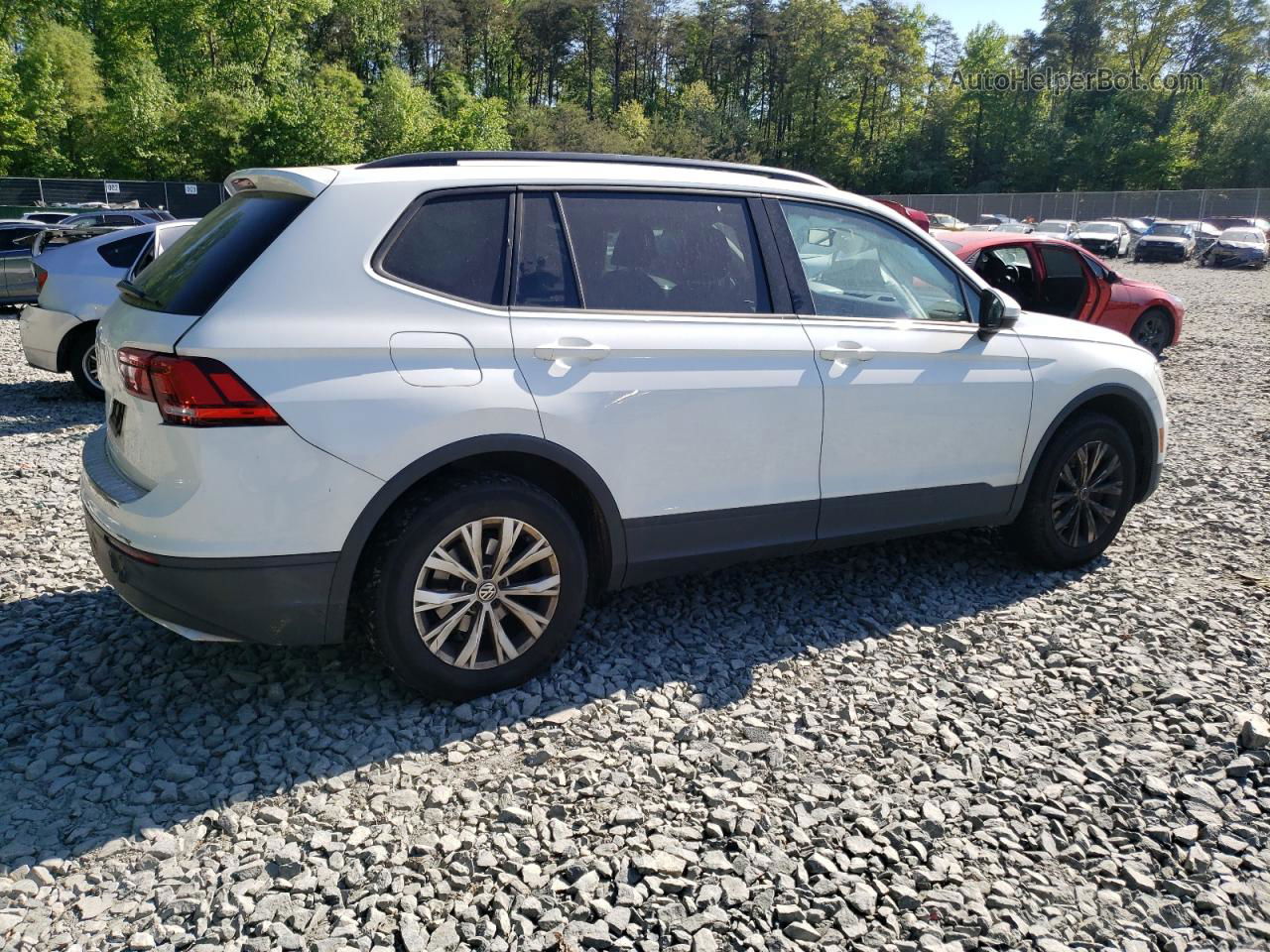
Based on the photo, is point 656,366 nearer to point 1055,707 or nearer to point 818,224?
point 818,224

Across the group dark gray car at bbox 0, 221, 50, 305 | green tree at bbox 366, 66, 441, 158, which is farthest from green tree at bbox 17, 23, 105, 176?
dark gray car at bbox 0, 221, 50, 305

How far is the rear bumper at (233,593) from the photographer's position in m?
3.15

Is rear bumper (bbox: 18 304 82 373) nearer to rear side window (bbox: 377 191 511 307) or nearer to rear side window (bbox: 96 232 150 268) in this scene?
rear side window (bbox: 96 232 150 268)

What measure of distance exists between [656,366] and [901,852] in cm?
190

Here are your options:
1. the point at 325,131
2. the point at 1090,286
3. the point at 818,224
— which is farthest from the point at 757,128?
the point at 818,224

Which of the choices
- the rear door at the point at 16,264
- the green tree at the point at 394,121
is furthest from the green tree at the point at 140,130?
the rear door at the point at 16,264

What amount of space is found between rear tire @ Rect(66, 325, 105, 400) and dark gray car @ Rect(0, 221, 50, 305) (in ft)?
23.5

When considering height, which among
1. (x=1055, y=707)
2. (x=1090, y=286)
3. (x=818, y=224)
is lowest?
(x=1055, y=707)

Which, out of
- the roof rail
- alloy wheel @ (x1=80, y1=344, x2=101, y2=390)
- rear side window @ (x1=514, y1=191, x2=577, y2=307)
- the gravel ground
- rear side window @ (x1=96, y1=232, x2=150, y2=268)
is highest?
the roof rail

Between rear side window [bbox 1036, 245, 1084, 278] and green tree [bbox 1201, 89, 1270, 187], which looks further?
green tree [bbox 1201, 89, 1270, 187]

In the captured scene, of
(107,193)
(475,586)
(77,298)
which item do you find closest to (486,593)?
(475,586)

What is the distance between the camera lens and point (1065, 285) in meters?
10.9

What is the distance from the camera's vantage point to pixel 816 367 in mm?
4082

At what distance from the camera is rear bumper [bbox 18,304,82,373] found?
8.74 metres
